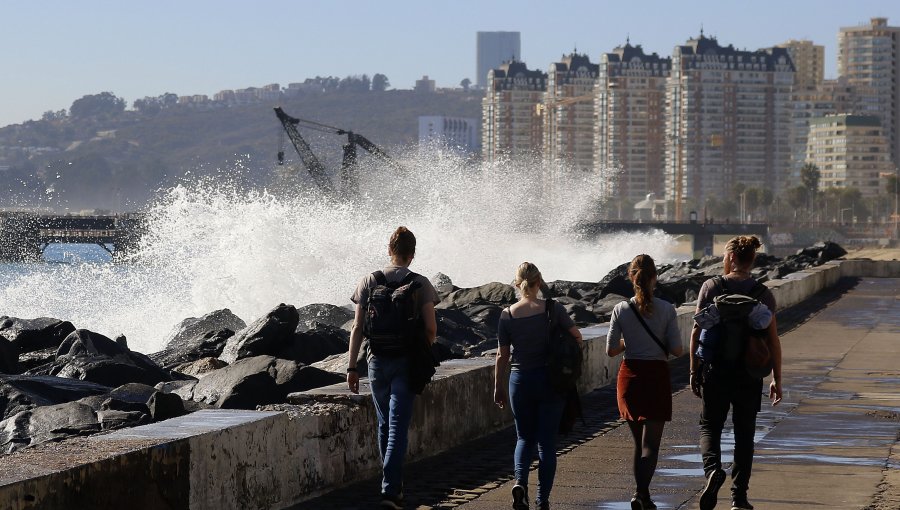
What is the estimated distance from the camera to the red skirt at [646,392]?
707cm

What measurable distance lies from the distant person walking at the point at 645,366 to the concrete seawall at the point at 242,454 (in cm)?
167

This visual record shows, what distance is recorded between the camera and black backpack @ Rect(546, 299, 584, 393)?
275 inches

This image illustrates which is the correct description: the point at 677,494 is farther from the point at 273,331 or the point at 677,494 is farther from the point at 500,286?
the point at 500,286

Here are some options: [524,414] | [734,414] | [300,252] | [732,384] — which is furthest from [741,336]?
[300,252]

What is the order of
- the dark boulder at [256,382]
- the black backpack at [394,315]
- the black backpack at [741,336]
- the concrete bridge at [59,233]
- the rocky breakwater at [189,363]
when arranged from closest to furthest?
the black backpack at [741,336] → the black backpack at [394,315] → the rocky breakwater at [189,363] → the dark boulder at [256,382] → the concrete bridge at [59,233]

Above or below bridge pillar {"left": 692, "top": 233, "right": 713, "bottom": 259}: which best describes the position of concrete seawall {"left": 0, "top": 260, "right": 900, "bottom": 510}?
above

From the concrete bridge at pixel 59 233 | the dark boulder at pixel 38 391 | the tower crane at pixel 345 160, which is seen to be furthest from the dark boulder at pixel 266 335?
the concrete bridge at pixel 59 233

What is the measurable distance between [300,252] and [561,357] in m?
44.2

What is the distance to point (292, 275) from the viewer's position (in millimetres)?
47844

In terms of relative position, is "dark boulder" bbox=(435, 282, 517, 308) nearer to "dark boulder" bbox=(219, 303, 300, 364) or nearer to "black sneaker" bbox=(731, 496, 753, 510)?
"dark boulder" bbox=(219, 303, 300, 364)

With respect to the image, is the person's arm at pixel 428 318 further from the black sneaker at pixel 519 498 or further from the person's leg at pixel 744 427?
the person's leg at pixel 744 427

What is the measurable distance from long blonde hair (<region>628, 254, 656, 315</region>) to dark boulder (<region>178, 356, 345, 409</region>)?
497cm

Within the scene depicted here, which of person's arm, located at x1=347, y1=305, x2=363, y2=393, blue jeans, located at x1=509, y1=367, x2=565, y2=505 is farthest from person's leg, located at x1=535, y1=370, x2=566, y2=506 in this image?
person's arm, located at x1=347, y1=305, x2=363, y2=393

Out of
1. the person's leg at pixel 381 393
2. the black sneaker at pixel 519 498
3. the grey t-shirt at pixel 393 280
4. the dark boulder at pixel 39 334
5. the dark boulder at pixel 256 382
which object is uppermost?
the grey t-shirt at pixel 393 280
